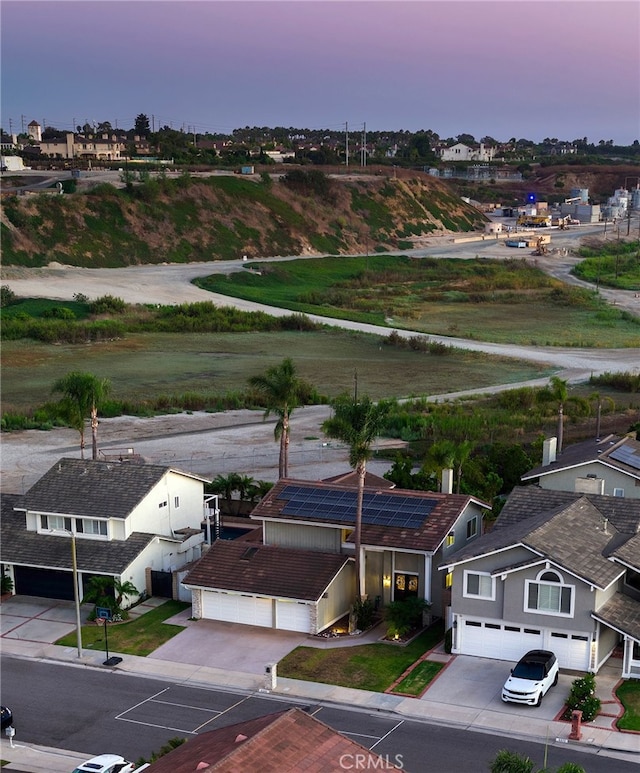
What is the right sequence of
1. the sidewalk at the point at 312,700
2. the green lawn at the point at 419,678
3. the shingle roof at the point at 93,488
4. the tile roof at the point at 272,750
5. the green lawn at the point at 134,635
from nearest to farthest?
the tile roof at the point at 272,750
the sidewalk at the point at 312,700
the green lawn at the point at 419,678
the green lawn at the point at 134,635
the shingle roof at the point at 93,488

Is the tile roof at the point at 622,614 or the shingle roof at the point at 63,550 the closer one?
the tile roof at the point at 622,614

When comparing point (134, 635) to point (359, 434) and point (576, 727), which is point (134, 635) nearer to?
point (359, 434)

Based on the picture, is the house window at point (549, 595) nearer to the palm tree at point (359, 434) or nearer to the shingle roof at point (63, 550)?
the palm tree at point (359, 434)

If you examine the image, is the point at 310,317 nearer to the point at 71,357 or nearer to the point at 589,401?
the point at 71,357

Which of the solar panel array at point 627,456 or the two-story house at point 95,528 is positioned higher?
the solar panel array at point 627,456

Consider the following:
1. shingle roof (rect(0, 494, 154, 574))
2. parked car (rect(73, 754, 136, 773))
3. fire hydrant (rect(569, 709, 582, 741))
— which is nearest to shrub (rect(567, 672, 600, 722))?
fire hydrant (rect(569, 709, 582, 741))

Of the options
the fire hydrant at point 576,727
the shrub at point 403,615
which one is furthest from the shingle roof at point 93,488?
the fire hydrant at point 576,727
